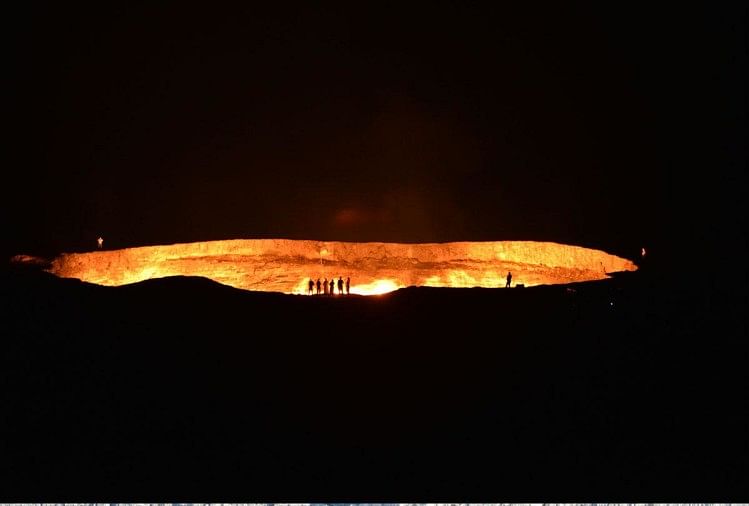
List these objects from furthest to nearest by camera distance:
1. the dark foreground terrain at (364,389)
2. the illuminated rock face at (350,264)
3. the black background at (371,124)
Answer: the black background at (371,124), the illuminated rock face at (350,264), the dark foreground terrain at (364,389)

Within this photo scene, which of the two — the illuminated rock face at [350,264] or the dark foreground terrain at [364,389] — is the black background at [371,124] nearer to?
the illuminated rock face at [350,264]

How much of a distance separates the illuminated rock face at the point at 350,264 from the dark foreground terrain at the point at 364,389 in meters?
3.62

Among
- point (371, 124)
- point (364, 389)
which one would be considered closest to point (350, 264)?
point (371, 124)

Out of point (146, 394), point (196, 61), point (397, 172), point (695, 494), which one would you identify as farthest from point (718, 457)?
point (196, 61)

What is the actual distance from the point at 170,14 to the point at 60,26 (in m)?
2.38

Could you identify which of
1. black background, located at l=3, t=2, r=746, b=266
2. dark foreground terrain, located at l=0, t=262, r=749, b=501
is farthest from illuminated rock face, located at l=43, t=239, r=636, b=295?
dark foreground terrain, located at l=0, t=262, r=749, b=501

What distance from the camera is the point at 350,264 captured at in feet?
43.0

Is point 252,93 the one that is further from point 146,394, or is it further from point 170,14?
point 146,394

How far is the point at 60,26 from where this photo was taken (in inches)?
575

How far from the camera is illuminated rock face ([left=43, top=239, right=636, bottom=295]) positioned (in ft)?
36.1

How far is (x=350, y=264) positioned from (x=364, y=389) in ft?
21.6

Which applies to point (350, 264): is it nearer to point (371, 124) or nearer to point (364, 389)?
point (371, 124)

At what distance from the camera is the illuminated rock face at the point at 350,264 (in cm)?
1100

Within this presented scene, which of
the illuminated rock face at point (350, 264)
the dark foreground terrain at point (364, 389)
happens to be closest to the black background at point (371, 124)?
the illuminated rock face at point (350, 264)
